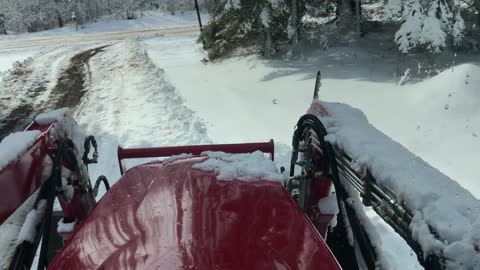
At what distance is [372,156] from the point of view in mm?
2178

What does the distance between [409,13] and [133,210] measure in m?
10.9

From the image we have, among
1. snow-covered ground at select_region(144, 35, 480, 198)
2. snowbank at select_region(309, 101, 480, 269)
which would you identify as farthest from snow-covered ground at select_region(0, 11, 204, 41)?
snowbank at select_region(309, 101, 480, 269)

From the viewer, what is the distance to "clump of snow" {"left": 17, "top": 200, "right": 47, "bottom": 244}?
2426 millimetres

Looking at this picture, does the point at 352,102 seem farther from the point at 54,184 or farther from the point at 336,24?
the point at 54,184

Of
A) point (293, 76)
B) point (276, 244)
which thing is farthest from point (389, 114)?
point (276, 244)

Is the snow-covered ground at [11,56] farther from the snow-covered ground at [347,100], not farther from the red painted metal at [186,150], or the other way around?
the red painted metal at [186,150]

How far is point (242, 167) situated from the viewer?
2.57m

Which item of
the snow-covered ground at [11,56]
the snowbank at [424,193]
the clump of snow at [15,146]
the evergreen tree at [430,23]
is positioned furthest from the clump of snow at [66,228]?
the snow-covered ground at [11,56]

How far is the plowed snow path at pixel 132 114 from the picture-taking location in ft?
28.2

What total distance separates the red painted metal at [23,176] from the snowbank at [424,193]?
181cm

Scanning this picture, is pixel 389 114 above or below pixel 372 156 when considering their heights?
below

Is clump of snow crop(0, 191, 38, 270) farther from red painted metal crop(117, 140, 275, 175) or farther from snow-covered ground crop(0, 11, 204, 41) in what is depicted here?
snow-covered ground crop(0, 11, 204, 41)

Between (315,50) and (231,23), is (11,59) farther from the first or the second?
(315,50)

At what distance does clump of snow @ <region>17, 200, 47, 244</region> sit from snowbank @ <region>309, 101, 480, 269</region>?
1793 millimetres
